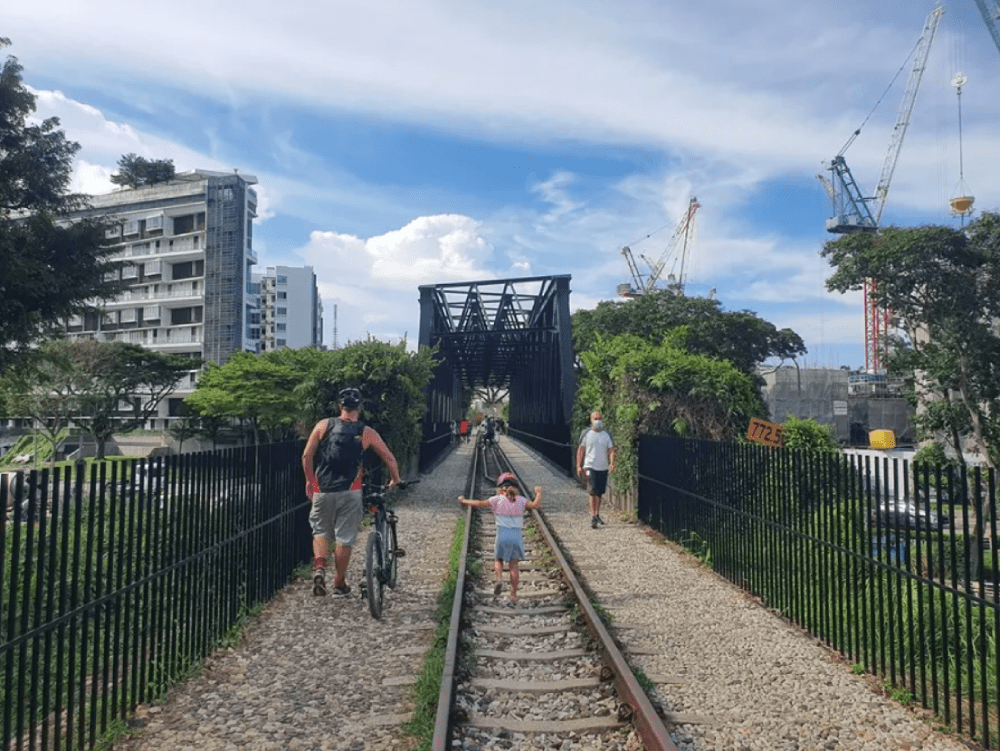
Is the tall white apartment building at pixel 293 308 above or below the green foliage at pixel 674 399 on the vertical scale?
above

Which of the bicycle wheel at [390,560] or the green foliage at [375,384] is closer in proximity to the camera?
the bicycle wheel at [390,560]

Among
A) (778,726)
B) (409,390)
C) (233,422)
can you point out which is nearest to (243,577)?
(778,726)

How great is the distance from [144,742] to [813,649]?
4686mm

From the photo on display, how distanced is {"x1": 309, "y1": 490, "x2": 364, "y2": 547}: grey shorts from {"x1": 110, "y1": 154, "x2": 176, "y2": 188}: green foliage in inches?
3085

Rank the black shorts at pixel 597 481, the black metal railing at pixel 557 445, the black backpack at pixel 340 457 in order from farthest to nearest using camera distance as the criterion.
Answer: the black metal railing at pixel 557 445, the black shorts at pixel 597 481, the black backpack at pixel 340 457

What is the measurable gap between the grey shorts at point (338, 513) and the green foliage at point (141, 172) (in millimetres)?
78360

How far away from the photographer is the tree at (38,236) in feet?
59.7

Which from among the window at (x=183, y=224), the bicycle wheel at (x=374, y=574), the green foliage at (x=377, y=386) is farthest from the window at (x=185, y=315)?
the bicycle wheel at (x=374, y=574)

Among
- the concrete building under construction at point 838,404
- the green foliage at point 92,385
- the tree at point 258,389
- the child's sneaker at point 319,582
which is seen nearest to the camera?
the child's sneaker at point 319,582

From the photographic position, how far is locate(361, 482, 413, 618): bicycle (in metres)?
6.49

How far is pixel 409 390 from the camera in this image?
54.3 feet

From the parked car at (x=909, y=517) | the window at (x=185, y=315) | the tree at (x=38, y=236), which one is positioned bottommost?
the parked car at (x=909, y=517)

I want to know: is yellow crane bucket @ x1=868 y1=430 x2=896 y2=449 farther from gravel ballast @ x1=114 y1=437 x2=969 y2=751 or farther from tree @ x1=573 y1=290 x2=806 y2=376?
gravel ballast @ x1=114 y1=437 x2=969 y2=751

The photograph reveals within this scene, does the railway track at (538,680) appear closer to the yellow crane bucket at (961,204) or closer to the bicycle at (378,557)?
the bicycle at (378,557)
